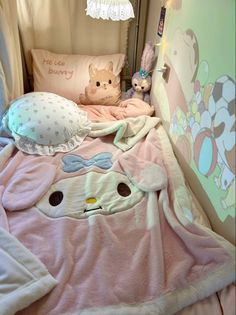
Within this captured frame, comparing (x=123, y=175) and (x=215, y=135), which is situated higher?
(x=215, y=135)

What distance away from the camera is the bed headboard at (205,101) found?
968mm

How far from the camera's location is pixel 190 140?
1273mm

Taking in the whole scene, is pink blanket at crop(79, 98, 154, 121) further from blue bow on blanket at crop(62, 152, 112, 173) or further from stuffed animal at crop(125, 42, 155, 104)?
blue bow on blanket at crop(62, 152, 112, 173)

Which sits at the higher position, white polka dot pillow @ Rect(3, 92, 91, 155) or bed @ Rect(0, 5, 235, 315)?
white polka dot pillow @ Rect(3, 92, 91, 155)

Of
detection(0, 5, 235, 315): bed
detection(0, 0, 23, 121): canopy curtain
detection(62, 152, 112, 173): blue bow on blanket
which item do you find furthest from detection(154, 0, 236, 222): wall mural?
detection(0, 0, 23, 121): canopy curtain

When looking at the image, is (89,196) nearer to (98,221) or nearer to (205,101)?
(98,221)

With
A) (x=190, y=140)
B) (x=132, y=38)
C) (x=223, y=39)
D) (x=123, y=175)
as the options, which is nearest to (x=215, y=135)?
(x=190, y=140)

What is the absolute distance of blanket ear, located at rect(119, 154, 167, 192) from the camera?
1.24m

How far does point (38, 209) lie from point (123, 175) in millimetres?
404

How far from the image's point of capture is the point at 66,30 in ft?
6.11

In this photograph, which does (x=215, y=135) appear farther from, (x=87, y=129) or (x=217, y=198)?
(x=87, y=129)

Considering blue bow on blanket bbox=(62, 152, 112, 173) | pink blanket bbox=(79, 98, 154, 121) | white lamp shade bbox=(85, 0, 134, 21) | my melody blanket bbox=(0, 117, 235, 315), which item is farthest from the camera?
pink blanket bbox=(79, 98, 154, 121)

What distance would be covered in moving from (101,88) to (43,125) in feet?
1.85

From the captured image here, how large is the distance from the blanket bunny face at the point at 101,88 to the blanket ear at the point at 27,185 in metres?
0.68
